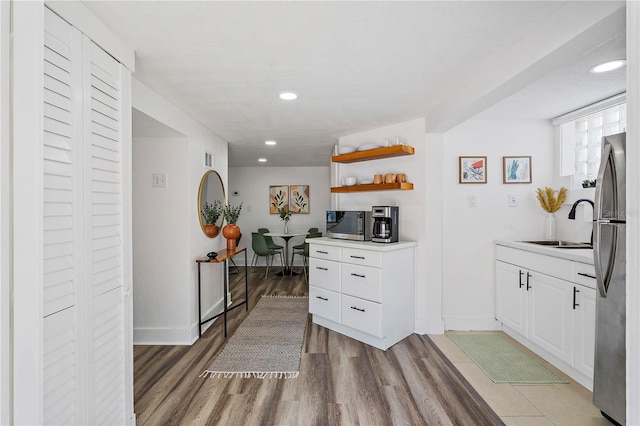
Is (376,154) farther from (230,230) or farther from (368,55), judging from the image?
(230,230)

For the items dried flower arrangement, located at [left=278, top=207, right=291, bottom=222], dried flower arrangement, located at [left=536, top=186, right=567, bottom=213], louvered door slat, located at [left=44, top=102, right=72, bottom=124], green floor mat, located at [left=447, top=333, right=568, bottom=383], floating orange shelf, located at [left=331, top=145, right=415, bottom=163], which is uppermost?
floating orange shelf, located at [left=331, top=145, right=415, bottom=163]

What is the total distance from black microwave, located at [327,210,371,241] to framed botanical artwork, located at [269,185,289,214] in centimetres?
320

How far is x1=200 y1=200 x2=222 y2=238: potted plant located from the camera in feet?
10.8

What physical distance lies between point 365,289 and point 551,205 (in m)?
2.05

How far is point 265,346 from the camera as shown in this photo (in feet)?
9.40

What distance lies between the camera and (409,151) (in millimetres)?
3131

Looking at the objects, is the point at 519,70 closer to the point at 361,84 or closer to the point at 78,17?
the point at 361,84

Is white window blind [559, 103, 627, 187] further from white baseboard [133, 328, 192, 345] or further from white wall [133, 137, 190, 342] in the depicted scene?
white baseboard [133, 328, 192, 345]

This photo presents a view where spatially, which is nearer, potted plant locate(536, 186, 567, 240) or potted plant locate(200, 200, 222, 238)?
potted plant locate(536, 186, 567, 240)

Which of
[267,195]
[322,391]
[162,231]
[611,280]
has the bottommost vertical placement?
[322,391]

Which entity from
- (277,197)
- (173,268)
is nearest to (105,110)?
(173,268)

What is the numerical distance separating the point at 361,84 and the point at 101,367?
7.46 ft

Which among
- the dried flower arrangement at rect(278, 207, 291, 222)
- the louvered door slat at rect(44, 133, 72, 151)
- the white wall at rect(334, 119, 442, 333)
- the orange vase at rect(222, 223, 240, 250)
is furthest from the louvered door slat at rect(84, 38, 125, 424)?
the dried flower arrangement at rect(278, 207, 291, 222)

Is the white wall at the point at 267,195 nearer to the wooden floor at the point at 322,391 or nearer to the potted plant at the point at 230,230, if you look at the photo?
the potted plant at the point at 230,230
